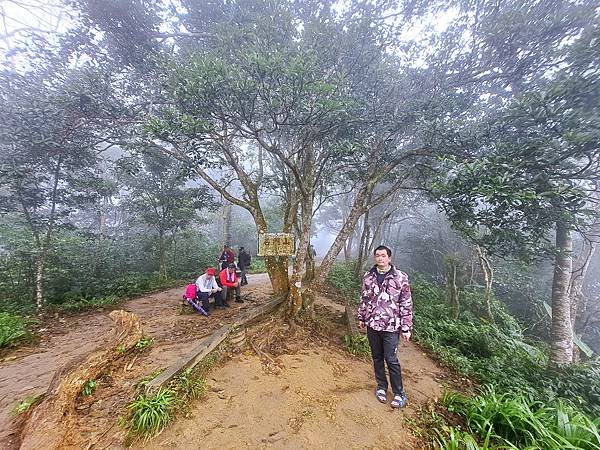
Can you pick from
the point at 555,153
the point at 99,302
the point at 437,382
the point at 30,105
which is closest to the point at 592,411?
the point at 437,382

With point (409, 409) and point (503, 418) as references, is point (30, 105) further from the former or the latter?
point (503, 418)

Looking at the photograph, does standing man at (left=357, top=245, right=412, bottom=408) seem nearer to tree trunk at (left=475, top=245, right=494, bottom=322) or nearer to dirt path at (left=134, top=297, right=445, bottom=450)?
dirt path at (left=134, top=297, right=445, bottom=450)

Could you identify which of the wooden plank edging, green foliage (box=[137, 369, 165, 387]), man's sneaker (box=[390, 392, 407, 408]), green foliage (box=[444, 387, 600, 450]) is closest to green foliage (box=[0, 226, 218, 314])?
the wooden plank edging

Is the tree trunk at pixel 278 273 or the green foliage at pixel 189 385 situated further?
the tree trunk at pixel 278 273

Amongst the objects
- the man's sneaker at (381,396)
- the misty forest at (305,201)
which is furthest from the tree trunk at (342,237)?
the man's sneaker at (381,396)

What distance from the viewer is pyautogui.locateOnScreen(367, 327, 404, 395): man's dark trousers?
11.6ft

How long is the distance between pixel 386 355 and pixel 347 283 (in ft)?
32.9

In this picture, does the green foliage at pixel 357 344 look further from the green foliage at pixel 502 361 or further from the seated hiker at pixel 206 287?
the seated hiker at pixel 206 287

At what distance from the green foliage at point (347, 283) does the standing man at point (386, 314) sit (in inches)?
256

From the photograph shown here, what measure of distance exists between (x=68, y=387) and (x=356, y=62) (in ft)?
28.1

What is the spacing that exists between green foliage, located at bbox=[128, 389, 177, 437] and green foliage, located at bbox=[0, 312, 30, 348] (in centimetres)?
469

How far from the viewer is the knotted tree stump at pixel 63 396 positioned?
8.80ft

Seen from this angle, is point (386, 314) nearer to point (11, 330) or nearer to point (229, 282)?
point (229, 282)

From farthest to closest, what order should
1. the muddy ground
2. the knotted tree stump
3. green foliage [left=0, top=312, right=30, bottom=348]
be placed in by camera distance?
green foliage [left=0, top=312, right=30, bottom=348], the muddy ground, the knotted tree stump
